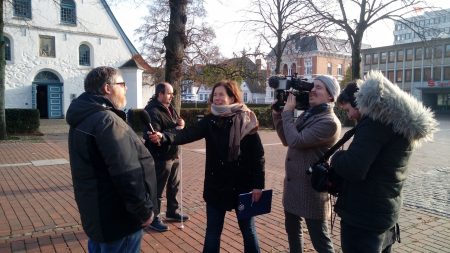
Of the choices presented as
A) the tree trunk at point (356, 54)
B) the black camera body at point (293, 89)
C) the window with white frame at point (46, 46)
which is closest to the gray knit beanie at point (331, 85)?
the black camera body at point (293, 89)

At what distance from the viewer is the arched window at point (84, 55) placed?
2894cm

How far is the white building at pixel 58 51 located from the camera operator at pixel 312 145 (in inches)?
1007

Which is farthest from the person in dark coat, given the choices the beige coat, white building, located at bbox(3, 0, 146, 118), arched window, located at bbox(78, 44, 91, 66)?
arched window, located at bbox(78, 44, 91, 66)

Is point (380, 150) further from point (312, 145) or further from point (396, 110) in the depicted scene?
point (312, 145)

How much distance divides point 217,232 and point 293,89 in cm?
142

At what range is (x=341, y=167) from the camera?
8.06ft

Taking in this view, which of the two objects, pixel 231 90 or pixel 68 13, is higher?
pixel 68 13

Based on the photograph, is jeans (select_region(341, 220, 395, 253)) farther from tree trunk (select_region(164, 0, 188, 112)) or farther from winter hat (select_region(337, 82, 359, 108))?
tree trunk (select_region(164, 0, 188, 112))

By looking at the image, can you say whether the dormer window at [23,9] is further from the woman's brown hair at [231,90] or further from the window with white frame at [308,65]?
the window with white frame at [308,65]

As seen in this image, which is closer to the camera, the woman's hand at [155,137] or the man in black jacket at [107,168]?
the man in black jacket at [107,168]

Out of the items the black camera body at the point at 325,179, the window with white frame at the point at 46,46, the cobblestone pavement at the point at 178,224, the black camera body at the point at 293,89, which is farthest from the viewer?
the window with white frame at the point at 46,46

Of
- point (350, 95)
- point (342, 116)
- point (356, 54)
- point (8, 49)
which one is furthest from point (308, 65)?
point (350, 95)

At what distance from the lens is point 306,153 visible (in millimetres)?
3137

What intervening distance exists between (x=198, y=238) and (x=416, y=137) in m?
2.98
